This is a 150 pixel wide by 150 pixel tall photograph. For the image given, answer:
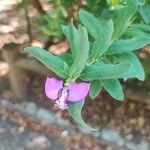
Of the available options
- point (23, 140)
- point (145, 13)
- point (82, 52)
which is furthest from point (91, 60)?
point (23, 140)

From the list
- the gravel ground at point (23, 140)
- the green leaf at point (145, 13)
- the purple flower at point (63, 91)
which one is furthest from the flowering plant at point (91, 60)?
the gravel ground at point (23, 140)

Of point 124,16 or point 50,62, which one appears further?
point 124,16

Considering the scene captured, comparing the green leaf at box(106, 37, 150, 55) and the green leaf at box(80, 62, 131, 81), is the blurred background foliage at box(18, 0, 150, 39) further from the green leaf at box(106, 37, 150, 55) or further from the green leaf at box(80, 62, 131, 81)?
the green leaf at box(80, 62, 131, 81)

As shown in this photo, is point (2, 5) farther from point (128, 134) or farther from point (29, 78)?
point (128, 134)

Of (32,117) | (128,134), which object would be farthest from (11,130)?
(128,134)

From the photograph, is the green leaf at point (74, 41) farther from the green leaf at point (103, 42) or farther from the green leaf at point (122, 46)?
the green leaf at point (122, 46)

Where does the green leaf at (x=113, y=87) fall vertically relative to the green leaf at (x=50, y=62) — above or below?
below

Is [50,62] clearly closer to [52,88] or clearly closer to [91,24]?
[52,88]

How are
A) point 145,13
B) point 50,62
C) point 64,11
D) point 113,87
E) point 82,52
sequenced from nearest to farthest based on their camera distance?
point 82,52 < point 50,62 < point 113,87 < point 145,13 < point 64,11
